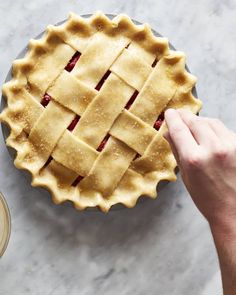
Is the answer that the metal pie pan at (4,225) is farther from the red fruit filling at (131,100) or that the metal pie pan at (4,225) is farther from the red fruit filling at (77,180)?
the red fruit filling at (131,100)

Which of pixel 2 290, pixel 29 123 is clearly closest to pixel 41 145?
pixel 29 123

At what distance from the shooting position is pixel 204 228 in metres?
1.74

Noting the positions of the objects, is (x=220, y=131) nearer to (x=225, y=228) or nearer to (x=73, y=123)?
(x=225, y=228)

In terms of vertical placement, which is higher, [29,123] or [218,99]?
[218,99]

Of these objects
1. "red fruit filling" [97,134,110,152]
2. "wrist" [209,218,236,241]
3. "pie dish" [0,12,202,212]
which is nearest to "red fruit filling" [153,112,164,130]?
"pie dish" [0,12,202,212]

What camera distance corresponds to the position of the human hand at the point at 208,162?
1.22 meters

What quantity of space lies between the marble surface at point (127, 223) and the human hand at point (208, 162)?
0.45 m

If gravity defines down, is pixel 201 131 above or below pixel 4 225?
above

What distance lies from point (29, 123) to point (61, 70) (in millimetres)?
153

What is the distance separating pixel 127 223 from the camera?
5.67 ft

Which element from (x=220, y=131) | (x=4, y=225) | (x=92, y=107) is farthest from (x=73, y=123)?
(x=220, y=131)

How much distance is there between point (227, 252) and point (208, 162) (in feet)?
0.60

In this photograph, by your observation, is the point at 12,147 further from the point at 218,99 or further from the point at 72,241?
the point at 218,99

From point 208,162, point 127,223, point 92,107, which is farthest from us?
point 127,223
